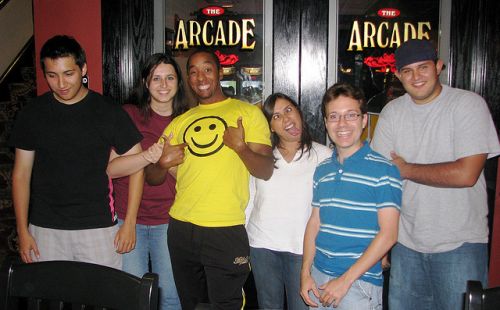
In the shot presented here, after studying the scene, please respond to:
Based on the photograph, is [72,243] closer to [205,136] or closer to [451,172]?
[205,136]

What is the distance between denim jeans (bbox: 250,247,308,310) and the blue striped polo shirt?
44cm

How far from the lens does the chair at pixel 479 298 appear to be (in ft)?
3.74

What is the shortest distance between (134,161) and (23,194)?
1.91ft

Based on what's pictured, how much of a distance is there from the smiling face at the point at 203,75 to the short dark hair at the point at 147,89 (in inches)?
7.5

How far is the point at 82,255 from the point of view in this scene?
6.83 feet

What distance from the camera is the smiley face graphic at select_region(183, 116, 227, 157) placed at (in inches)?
81.2

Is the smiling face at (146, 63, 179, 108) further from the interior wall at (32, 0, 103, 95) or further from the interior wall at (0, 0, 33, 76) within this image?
the interior wall at (0, 0, 33, 76)

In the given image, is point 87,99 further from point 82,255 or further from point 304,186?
point 304,186

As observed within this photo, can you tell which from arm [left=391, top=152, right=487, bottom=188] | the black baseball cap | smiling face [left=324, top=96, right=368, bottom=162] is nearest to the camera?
smiling face [left=324, top=96, right=368, bottom=162]

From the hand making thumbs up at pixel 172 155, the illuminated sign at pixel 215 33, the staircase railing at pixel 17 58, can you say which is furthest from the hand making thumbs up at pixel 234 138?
the staircase railing at pixel 17 58

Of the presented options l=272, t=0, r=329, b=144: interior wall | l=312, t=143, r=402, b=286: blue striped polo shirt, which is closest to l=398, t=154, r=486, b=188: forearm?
l=312, t=143, r=402, b=286: blue striped polo shirt

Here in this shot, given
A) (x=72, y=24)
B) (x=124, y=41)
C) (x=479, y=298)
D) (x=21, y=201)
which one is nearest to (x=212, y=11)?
(x=124, y=41)

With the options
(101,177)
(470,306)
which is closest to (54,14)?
(101,177)

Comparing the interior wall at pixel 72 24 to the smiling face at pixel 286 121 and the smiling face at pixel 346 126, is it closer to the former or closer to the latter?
the smiling face at pixel 286 121
